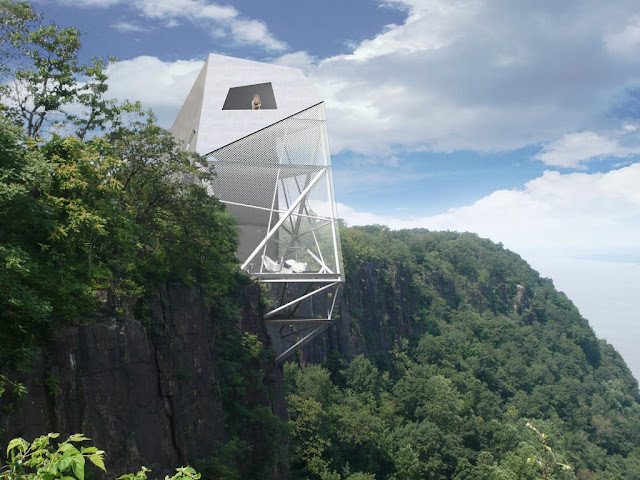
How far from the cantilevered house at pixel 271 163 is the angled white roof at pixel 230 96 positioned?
0.15ft

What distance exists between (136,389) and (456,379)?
63690 mm

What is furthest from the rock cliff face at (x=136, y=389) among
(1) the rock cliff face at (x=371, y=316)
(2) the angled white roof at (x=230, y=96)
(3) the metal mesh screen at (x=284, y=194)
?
(1) the rock cliff face at (x=371, y=316)

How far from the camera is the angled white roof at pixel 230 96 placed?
27.4 meters

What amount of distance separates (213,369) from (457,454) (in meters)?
32.2

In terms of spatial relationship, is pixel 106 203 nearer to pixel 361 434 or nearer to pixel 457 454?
pixel 361 434

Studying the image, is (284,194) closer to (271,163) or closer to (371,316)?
(271,163)

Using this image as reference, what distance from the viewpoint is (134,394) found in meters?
15.8

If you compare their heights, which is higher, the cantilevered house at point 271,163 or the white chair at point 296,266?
the cantilevered house at point 271,163

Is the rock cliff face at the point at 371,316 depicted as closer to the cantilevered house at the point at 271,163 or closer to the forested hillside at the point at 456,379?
the forested hillside at the point at 456,379

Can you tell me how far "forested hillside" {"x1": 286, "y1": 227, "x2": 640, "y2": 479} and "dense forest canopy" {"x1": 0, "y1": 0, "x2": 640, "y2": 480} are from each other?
23 cm

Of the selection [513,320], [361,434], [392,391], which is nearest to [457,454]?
[361,434]

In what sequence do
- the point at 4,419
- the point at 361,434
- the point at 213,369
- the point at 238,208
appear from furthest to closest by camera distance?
1. the point at 361,434
2. the point at 238,208
3. the point at 213,369
4. the point at 4,419

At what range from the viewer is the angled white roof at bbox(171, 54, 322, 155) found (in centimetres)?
2736

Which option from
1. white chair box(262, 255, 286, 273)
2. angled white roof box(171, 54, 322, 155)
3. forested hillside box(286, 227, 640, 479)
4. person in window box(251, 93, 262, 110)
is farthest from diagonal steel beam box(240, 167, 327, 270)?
forested hillside box(286, 227, 640, 479)
